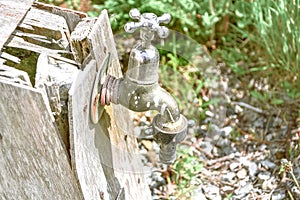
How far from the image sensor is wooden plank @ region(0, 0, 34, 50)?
1583 mm

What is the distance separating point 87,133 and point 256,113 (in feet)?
4.32

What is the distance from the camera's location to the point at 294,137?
2553 millimetres

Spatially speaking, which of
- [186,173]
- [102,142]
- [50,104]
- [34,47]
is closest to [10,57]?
[34,47]

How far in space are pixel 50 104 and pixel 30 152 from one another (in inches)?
6.5

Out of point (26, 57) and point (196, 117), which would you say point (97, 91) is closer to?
point (26, 57)

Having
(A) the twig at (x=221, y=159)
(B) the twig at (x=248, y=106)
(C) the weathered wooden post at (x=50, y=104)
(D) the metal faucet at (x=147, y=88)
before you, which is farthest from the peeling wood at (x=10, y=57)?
(B) the twig at (x=248, y=106)

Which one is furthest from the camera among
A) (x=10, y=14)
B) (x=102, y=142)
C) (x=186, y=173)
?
(x=186, y=173)

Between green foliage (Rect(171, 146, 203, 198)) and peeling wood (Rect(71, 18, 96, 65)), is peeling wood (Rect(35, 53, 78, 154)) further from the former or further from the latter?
green foliage (Rect(171, 146, 203, 198))

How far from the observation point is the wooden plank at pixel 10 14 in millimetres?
1583

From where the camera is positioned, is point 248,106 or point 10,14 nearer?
point 10,14

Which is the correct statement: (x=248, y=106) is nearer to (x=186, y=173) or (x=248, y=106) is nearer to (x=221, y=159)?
(x=221, y=159)

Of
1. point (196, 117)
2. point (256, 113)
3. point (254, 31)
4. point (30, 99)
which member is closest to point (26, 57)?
point (30, 99)

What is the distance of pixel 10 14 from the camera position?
164 cm

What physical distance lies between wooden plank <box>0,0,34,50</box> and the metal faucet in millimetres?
293
